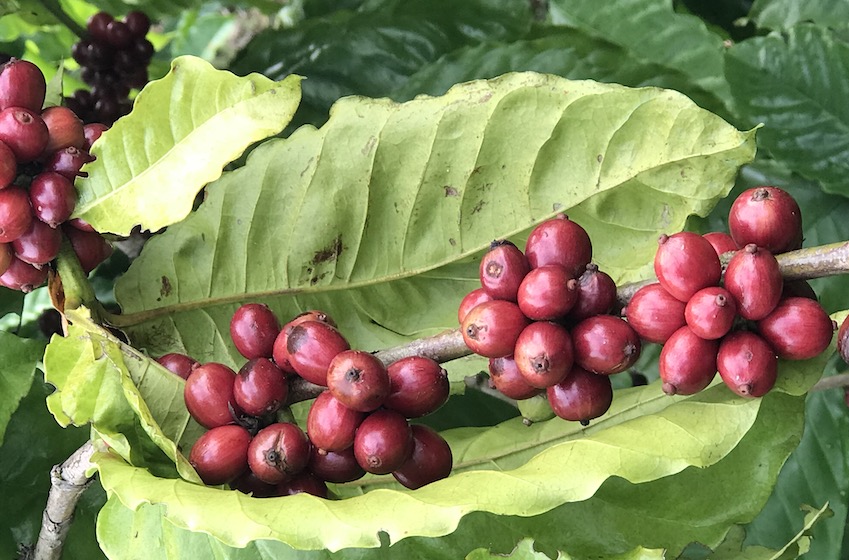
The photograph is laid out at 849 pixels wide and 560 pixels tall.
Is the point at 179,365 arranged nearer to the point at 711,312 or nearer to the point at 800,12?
the point at 711,312

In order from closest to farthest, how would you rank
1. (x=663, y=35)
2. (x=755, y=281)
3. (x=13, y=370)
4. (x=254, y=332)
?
1. (x=755, y=281)
2. (x=254, y=332)
3. (x=13, y=370)
4. (x=663, y=35)

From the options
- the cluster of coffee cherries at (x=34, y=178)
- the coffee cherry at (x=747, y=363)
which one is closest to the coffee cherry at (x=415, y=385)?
the coffee cherry at (x=747, y=363)

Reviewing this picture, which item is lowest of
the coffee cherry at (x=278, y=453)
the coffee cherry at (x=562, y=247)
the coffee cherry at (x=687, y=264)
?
the coffee cherry at (x=278, y=453)

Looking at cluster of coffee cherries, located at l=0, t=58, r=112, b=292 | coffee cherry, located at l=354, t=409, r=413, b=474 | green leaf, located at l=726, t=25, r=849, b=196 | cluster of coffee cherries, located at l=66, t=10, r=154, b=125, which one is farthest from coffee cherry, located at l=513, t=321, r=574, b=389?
cluster of coffee cherries, located at l=66, t=10, r=154, b=125

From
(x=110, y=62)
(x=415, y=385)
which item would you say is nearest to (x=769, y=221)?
(x=415, y=385)

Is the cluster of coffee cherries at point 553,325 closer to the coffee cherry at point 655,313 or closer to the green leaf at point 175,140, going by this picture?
the coffee cherry at point 655,313

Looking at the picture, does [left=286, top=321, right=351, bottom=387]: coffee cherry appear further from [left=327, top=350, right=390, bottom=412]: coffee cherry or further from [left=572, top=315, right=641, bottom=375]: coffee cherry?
[left=572, top=315, right=641, bottom=375]: coffee cherry
